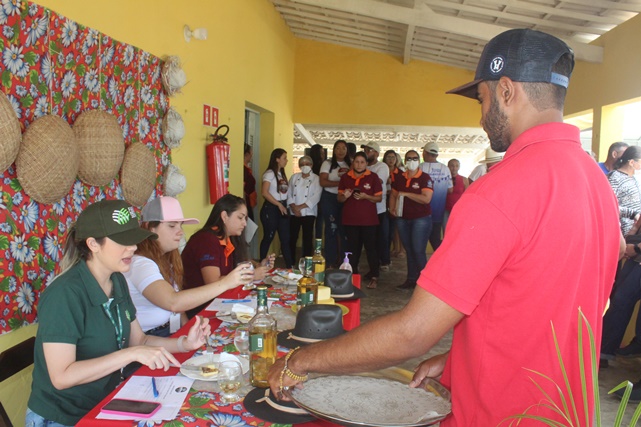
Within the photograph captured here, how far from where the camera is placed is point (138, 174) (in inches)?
149

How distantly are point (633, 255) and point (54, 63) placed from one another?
3993 mm

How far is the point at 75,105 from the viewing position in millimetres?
3127

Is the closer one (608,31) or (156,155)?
(156,155)

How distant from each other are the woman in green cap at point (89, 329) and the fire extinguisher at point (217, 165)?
3.42 m

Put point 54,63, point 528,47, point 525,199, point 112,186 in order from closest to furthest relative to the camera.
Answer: point 525,199 → point 528,47 → point 54,63 → point 112,186

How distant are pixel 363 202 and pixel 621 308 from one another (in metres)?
3.10

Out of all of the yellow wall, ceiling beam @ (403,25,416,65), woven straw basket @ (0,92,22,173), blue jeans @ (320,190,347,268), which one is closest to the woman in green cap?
woven straw basket @ (0,92,22,173)

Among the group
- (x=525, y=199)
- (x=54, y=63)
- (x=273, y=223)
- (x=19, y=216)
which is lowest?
(x=273, y=223)

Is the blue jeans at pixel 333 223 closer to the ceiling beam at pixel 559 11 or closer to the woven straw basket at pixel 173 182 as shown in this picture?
the woven straw basket at pixel 173 182

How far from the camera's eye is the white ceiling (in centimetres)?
574

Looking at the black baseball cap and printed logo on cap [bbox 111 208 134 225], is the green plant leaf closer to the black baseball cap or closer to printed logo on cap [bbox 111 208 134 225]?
printed logo on cap [bbox 111 208 134 225]

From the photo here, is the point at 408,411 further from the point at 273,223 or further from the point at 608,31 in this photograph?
the point at 608,31

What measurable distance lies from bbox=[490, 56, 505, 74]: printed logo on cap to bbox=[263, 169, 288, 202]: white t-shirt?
5.64 meters

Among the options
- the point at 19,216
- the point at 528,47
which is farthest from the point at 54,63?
the point at 528,47
